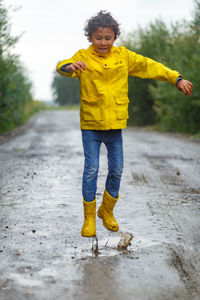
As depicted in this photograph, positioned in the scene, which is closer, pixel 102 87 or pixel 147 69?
pixel 102 87

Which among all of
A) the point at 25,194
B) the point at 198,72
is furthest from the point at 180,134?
the point at 25,194

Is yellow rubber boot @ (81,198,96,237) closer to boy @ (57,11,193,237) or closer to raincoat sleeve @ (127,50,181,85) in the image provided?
boy @ (57,11,193,237)

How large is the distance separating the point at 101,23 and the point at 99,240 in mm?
1866

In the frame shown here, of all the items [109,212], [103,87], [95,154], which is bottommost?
[109,212]

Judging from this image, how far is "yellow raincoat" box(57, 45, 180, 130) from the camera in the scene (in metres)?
3.90

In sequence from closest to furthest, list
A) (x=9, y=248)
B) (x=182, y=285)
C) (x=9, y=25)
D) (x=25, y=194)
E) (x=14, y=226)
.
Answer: (x=182, y=285) → (x=9, y=248) → (x=14, y=226) → (x=25, y=194) → (x=9, y=25)

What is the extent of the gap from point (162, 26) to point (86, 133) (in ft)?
60.4

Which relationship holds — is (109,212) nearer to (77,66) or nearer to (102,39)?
(77,66)

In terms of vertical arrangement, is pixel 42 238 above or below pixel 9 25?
below

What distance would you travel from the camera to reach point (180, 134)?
18.1 meters

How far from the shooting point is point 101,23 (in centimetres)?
388

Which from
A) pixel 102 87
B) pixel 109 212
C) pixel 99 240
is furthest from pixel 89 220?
pixel 102 87

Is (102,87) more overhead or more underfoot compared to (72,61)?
more underfoot

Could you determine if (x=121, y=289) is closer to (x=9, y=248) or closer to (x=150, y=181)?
(x=9, y=248)
